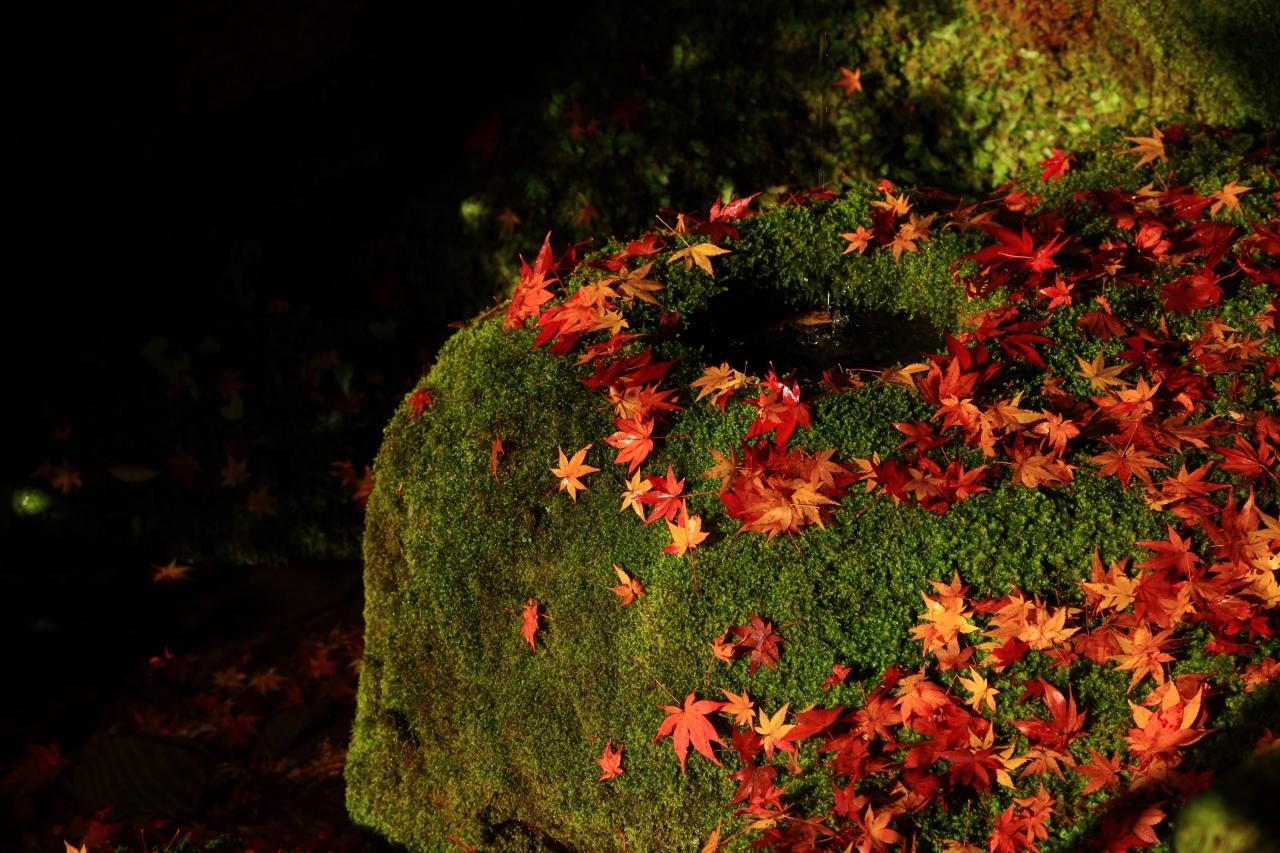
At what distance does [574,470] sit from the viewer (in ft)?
10.0

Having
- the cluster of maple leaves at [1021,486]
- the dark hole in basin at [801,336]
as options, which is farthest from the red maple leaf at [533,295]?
the dark hole in basin at [801,336]

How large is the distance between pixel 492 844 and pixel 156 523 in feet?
8.55

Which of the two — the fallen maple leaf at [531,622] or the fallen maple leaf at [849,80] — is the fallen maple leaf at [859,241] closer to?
the fallen maple leaf at [531,622]

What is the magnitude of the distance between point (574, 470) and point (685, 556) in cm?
43

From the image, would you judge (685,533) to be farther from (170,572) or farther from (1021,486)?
(170,572)

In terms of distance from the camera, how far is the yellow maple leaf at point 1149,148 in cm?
392

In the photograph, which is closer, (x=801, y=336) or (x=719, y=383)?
(x=719, y=383)

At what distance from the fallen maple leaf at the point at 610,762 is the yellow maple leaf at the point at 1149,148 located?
2.87 meters

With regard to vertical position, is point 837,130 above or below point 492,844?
above

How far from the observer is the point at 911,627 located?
269 cm

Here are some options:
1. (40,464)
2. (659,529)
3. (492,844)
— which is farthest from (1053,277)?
(40,464)

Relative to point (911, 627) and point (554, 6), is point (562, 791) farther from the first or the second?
point (554, 6)

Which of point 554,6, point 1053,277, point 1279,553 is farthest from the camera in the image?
point 554,6

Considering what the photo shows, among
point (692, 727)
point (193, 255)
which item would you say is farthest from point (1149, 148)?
point (193, 255)
